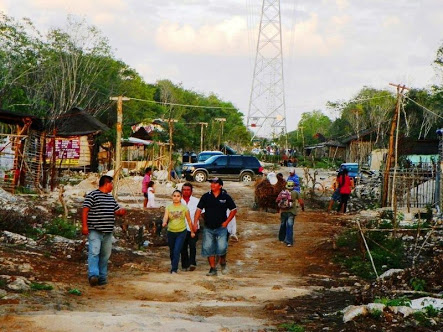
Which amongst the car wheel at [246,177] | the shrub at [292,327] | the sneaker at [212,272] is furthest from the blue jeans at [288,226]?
the car wheel at [246,177]

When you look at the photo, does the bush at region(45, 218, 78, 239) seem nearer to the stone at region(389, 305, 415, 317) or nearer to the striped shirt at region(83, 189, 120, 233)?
the striped shirt at region(83, 189, 120, 233)

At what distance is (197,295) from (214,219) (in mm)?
2268

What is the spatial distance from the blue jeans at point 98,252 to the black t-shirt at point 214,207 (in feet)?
7.10

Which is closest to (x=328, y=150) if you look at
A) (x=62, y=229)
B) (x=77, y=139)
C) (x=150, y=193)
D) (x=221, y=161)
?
(x=221, y=161)

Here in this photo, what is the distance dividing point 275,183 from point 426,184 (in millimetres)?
5417

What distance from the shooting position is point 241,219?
22.3m

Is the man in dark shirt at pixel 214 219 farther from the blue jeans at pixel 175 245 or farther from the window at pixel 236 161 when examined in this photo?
the window at pixel 236 161

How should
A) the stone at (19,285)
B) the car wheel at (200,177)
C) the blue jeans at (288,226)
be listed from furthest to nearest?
the car wheel at (200,177) → the blue jeans at (288,226) → the stone at (19,285)

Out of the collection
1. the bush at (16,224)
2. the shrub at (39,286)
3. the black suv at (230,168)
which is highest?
the black suv at (230,168)

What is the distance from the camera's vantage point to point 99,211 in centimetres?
1017

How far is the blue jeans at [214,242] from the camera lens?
12.0 meters

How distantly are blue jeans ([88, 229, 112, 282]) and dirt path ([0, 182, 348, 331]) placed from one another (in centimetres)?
24

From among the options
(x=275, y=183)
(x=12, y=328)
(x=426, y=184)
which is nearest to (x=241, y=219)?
(x=275, y=183)

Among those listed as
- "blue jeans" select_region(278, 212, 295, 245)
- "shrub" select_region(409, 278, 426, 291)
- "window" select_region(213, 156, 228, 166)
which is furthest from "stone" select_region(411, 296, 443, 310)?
"window" select_region(213, 156, 228, 166)
